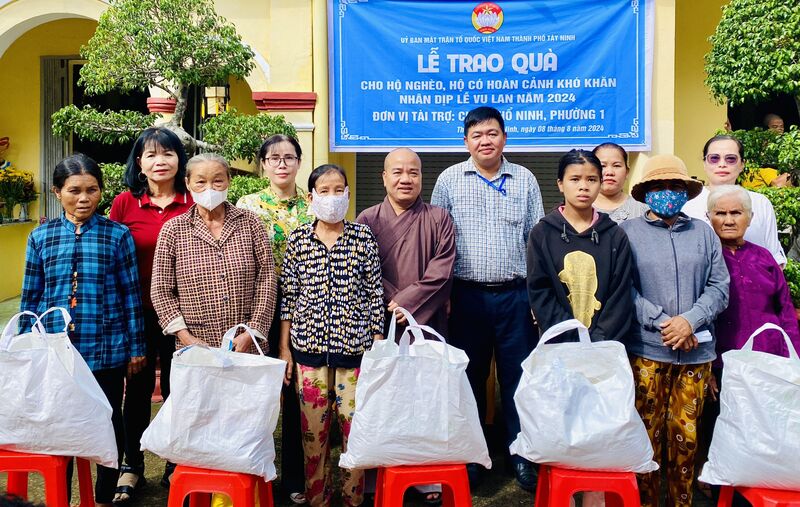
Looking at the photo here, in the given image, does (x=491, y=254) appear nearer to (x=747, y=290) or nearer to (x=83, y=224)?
(x=747, y=290)

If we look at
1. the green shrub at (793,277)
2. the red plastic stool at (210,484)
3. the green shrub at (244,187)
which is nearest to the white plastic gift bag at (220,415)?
the red plastic stool at (210,484)

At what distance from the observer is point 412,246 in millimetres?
3137

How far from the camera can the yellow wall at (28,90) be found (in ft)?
26.6

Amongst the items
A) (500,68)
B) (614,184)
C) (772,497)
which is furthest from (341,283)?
(500,68)

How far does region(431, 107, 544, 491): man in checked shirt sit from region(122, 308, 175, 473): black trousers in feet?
4.81

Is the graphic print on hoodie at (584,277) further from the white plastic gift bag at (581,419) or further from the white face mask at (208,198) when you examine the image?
the white face mask at (208,198)

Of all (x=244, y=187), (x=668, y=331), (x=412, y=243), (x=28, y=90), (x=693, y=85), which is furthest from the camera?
(x=28, y=90)

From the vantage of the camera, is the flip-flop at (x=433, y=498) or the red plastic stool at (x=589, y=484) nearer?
the red plastic stool at (x=589, y=484)

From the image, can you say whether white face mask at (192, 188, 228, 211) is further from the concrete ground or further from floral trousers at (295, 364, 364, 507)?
the concrete ground

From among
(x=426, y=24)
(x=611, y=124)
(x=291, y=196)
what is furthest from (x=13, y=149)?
(x=611, y=124)

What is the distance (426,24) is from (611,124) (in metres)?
1.80

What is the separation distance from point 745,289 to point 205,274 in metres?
2.44

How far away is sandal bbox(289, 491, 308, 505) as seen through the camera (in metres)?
3.18

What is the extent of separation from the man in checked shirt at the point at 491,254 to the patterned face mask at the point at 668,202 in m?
0.66
